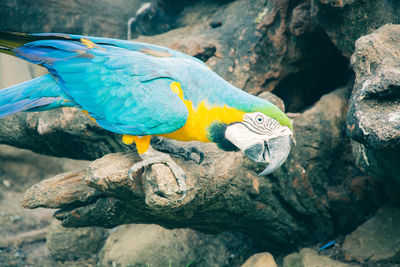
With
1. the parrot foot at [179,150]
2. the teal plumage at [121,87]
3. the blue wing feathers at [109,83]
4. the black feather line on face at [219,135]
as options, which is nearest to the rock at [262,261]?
the parrot foot at [179,150]

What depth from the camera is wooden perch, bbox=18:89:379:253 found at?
2.21 meters

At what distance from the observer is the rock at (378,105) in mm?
1939

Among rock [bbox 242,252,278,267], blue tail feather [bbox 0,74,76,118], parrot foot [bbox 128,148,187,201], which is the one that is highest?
blue tail feather [bbox 0,74,76,118]

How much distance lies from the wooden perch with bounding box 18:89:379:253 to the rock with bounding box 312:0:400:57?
701mm

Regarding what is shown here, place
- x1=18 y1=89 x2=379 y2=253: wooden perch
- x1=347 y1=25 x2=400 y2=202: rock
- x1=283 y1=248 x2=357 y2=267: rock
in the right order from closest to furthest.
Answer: x1=347 y1=25 x2=400 y2=202: rock < x1=18 y1=89 x2=379 y2=253: wooden perch < x1=283 y1=248 x2=357 y2=267: rock

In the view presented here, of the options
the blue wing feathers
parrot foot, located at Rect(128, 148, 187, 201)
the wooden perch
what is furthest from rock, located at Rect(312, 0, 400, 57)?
parrot foot, located at Rect(128, 148, 187, 201)

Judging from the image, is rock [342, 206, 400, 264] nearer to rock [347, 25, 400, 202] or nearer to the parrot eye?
rock [347, 25, 400, 202]

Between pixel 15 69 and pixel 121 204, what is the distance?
2.82 m

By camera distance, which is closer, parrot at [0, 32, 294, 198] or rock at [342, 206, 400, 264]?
parrot at [0, 32, 294, 198]

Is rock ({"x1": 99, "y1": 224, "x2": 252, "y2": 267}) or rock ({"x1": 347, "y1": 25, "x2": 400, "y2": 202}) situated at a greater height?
rock ({"x1": 347, "y1": 25, "x2": 400, "y2": 202})

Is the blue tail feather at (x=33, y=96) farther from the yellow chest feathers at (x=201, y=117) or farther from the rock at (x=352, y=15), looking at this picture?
the rock at (x=352, y=15)

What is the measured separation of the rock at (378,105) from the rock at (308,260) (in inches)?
32.3

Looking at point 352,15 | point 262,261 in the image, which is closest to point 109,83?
point 262,261

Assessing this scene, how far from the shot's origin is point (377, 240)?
2.99 meters
